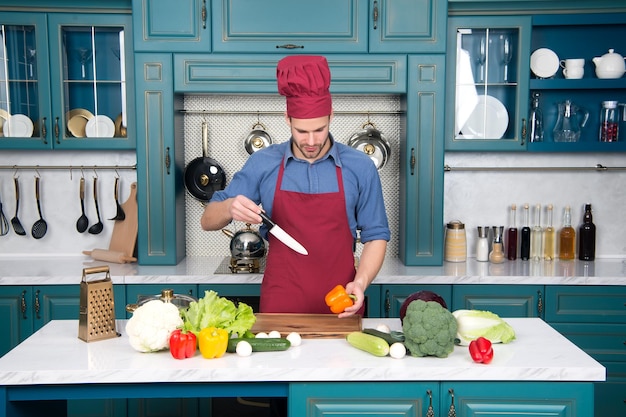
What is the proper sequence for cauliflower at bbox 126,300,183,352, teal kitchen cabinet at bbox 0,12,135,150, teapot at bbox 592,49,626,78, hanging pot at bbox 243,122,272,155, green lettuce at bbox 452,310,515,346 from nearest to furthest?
cauliflower at bbox 126,300,183,352
green lettuce at bbox 452,310,515,346
teal kitchen cabinet at bbox 0,12,135,150
teapot at bbox 592,49,626,78
hanging pot at bbox 243,122,272,155

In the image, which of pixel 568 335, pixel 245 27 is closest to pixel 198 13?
pixel 245 27

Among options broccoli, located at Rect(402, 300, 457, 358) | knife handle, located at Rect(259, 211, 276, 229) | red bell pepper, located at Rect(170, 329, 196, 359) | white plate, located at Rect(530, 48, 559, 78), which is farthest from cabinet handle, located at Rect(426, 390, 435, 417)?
white plate, located at Rect(530, 48, 559, 78)

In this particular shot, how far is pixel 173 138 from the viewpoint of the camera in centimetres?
433

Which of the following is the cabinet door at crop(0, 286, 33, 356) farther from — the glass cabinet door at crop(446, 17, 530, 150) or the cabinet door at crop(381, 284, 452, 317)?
the glass cabinet door at crop(446, 17, 530, 150)

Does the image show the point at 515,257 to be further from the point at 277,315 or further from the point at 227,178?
the point at 277,315

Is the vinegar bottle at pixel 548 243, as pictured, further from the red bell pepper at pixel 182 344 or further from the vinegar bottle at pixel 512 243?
the red bell pepper at pixel 182 344

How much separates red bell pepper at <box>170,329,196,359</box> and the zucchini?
64cm

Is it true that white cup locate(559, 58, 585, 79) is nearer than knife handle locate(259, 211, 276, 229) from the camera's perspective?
No

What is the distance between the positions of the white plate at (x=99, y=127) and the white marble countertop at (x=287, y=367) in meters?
2.30

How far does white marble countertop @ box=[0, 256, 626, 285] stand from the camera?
13.5 feet

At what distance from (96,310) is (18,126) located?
235 cm

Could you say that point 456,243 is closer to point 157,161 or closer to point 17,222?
point 157,161

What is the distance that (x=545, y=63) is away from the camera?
14.9ft

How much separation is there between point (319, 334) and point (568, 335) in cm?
221
